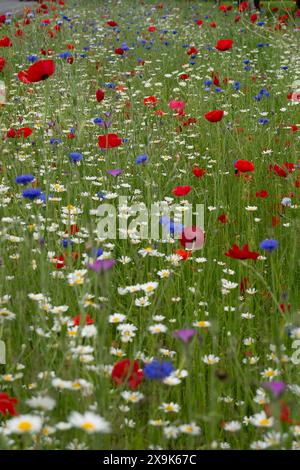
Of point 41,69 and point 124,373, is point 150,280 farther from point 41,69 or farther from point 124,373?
point 41,69

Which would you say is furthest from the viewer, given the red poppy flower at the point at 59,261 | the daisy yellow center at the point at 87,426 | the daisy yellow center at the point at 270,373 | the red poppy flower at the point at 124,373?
the red poppy flower at the point at 59,261

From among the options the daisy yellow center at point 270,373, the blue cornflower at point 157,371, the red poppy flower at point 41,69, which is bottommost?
the daisy yellow center at point 270,373

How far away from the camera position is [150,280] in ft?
8.14

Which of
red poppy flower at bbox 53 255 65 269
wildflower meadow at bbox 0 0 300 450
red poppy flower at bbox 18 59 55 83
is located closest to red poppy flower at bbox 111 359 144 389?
wildflower meadow at bbox 0 0 300 450

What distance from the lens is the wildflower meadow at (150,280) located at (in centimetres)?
158

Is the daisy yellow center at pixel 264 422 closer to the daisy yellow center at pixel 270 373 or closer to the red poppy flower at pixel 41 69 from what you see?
the daisy yellow center at pixel 270 373

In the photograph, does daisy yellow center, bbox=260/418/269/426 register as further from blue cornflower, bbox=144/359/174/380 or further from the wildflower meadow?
Answer: blue cornflower, bbox=144/359/174/380

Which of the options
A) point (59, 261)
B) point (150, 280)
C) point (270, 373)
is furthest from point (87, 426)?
point (150, 280)

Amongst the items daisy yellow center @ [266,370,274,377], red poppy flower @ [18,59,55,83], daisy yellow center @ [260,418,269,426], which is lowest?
daisy yellow center @ [260,418,269,426]

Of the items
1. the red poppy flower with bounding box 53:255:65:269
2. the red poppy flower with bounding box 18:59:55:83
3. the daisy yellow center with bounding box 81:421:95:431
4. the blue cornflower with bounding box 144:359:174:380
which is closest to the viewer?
the daisy yellow center with bounding box 81:421:95:431

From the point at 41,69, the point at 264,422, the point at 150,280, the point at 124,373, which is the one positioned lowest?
the point at 264,422

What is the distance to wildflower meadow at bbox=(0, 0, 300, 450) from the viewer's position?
1.58 metres

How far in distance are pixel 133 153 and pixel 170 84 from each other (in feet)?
8.56

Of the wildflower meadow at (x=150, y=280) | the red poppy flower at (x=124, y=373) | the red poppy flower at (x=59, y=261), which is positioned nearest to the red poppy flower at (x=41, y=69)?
the wildflower meadow at (x=150, y=280)
